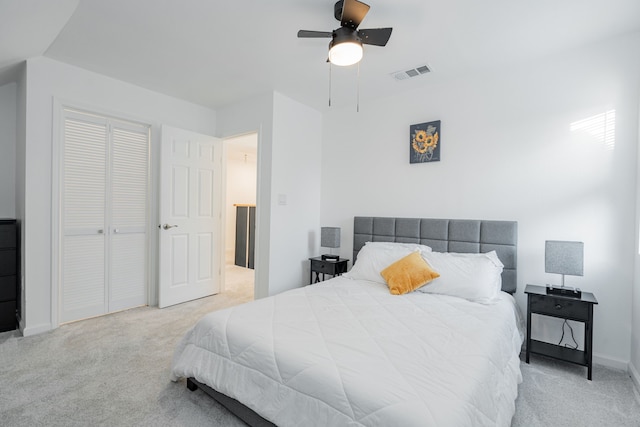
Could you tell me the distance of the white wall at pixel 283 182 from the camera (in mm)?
3674

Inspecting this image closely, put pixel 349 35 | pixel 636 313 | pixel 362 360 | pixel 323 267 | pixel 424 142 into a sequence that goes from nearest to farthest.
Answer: pixel 362 360 < pixel 349 35 < pixel 636 313 < pixel 424 142 < pixel 323 267

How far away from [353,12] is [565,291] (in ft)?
8.67

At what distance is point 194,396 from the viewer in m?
1.99

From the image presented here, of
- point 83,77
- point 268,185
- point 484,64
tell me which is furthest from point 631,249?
point 83,77

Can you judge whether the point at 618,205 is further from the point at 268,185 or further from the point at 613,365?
the point at 268,185

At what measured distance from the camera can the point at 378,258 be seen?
3.02 meters

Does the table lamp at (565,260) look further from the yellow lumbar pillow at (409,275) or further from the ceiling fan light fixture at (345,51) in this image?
the ceiling fan light fixture at (345,51)

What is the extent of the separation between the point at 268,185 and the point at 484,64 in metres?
2.57

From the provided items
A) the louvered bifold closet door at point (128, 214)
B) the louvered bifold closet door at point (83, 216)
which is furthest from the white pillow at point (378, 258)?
the louvered bifold closet door at point (83, 216)

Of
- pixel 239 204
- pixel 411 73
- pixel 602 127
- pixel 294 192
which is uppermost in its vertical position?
pixel 411 73

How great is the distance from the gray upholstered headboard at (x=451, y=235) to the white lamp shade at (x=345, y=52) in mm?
1894

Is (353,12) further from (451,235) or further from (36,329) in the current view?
(36,329)

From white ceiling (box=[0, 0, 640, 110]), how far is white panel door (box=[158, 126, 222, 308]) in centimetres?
90

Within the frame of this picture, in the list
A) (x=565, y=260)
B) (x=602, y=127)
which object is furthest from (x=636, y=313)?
(x=602, y=127)
